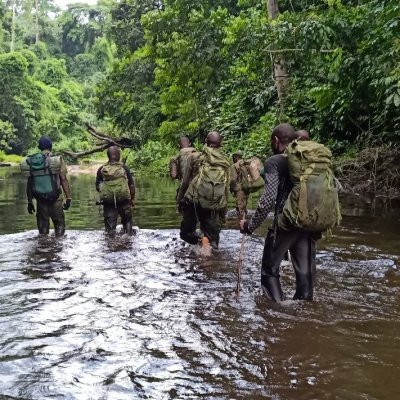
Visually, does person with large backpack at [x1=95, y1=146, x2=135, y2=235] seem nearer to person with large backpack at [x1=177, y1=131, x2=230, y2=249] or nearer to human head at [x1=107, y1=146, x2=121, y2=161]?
human head at [x1=107, y1=146, x2=121, y2=161]

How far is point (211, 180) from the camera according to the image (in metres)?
8.05

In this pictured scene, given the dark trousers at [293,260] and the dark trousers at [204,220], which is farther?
the dark trousers at [204,220]

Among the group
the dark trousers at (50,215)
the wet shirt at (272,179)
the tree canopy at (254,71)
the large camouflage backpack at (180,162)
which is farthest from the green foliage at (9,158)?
the wet shirt at (272,179)

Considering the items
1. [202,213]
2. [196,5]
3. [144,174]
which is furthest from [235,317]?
[144,174]

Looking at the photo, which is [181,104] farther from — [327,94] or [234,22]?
[327,94]

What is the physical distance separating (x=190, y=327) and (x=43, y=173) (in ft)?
18.5

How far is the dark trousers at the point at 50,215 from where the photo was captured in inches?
395

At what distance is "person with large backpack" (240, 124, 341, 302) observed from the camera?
5086 millimetres

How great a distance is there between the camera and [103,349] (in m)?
4.39

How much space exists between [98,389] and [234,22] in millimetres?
15148

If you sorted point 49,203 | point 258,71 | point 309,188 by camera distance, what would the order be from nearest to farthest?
point 309,188, point 49,203, point 258,71

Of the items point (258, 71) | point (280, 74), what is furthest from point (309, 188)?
point (258, 71)

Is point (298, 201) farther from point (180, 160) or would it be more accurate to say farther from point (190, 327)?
point (180, 160)

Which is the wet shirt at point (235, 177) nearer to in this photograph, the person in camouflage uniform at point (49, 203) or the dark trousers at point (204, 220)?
the dark trousers at point (204, 220)
